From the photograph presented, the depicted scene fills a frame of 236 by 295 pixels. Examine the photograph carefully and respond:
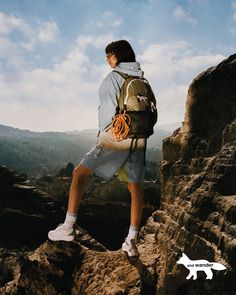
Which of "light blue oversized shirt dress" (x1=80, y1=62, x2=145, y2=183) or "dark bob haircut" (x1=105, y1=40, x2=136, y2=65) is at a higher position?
"dark bob haircut" (x1=105, y1=40, x2=136, y2=65)

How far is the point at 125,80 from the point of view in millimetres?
5258

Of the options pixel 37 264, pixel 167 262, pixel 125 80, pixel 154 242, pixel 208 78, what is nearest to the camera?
pixel 125 80

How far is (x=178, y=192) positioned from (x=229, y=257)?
3.21m

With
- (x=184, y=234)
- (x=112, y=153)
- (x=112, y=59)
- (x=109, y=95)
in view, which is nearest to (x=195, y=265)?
(x=112, y=153)

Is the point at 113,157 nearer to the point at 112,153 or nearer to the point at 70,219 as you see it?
the point at 112,153

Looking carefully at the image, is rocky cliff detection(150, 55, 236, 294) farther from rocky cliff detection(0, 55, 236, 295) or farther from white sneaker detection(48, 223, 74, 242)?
white sneaker detection(48, 223, 74, 242)

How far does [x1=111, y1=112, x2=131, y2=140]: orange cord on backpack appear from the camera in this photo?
516 cm

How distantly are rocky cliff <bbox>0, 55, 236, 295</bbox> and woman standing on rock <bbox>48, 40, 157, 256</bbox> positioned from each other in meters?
1.54

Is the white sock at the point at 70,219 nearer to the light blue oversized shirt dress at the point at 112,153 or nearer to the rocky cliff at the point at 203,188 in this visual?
the light blue oversized shirt dress at the point at 112,153

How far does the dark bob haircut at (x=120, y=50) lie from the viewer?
17.9ft

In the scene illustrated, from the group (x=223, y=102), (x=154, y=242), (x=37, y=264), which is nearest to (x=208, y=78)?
(x=223, y=102)

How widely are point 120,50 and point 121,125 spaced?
0.96 m

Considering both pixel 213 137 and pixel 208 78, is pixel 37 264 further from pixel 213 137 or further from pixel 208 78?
pixel 208 78

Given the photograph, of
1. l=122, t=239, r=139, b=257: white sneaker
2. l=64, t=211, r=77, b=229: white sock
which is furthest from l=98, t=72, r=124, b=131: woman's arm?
l=122, t=239, r=139, b=257: white sneaker
